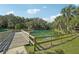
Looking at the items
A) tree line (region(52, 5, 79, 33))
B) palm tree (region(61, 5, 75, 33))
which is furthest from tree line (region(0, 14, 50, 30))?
palm tree (region(61, 5, 75, 33))

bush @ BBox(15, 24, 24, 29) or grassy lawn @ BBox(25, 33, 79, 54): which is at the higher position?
bush @ BBox(15, 24, 24, 29)

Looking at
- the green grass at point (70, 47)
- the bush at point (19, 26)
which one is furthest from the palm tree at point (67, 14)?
the bush at point (19, 26)

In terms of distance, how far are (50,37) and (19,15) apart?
1.82 feet

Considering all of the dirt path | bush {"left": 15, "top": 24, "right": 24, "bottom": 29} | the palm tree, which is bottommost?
the dirt path

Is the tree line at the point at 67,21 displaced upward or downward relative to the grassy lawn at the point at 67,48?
upward

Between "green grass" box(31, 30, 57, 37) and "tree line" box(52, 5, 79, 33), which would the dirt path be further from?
"tree line" box(52, 5, 79, 33)

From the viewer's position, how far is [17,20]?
14.2ft

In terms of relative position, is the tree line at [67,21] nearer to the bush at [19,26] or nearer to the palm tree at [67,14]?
the palm tree at [67,14]

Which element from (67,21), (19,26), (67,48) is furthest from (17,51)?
(67,21)

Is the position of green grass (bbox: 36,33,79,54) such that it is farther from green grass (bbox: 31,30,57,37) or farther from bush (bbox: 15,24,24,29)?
bush (bbox: 15,24,24,29)

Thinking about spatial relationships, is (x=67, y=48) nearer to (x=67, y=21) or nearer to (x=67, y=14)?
(x=67, y=21)

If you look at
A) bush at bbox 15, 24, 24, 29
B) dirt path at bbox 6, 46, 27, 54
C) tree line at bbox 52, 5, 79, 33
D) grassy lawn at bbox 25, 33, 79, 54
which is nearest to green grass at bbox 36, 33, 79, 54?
grassy lawn at bbox 25, 33, 79, 54
